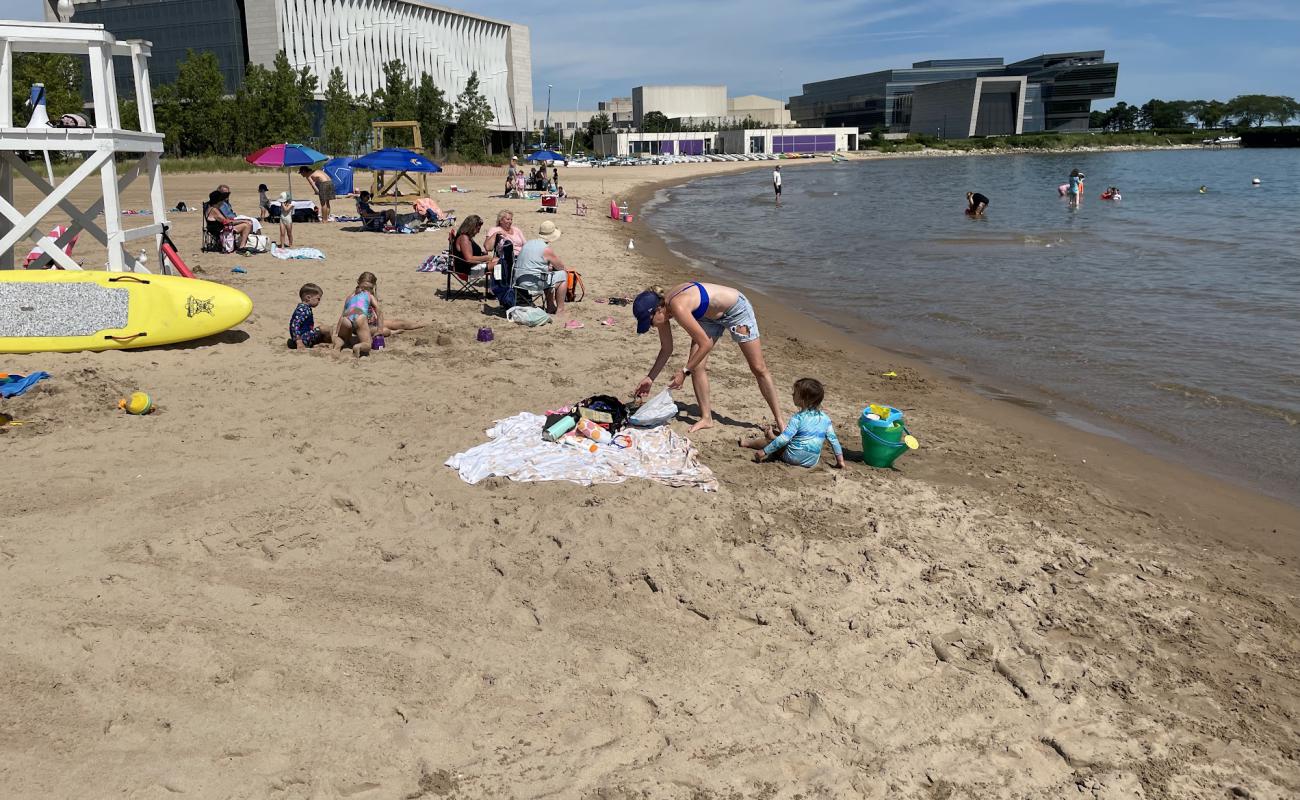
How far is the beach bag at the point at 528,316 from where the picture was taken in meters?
10.1

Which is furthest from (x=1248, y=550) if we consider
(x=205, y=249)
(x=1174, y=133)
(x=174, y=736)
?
(x=1174, y=133)

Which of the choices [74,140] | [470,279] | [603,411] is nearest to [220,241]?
[470,279]

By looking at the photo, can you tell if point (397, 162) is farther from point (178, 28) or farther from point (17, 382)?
point (178, 28)

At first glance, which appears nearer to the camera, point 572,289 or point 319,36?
point 572,289

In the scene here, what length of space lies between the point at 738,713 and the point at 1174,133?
174914 millimetres

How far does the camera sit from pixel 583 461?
5820 mm

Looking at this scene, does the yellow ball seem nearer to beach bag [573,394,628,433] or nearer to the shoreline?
beach bag [573,394,628,433]

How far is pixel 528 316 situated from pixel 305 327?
2490mm

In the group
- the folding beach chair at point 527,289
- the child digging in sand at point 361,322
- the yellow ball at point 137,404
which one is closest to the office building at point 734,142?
the folding beach chair at point 527,289

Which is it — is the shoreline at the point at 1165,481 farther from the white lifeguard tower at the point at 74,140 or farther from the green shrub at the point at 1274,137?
the green shrub at the point at 1274,137

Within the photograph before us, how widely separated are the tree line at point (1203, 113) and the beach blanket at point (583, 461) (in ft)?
584

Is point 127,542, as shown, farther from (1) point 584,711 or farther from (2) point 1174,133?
(2) point 1174,133

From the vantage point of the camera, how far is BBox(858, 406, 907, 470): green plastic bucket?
19.6 feet

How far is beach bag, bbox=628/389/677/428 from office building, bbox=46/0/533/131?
66.3 m
